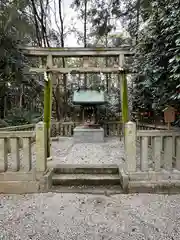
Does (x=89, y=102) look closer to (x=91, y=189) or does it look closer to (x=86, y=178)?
(x=86, y=178)

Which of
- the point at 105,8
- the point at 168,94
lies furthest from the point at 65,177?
the point at 105,8

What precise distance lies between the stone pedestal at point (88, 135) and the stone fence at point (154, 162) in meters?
4.32

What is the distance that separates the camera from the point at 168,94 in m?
3.25

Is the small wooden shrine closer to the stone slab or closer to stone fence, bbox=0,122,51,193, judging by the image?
stone fence, bbox=0,122,51,193

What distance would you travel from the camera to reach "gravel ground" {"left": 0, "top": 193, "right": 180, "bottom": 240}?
6.82 feet

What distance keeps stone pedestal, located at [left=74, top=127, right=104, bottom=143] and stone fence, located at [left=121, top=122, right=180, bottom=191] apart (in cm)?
432

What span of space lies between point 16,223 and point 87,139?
5276 millimetres

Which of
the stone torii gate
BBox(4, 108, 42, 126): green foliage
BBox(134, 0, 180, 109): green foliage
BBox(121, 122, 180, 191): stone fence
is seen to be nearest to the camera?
BBox(134, 0, 180, 109): green foliage

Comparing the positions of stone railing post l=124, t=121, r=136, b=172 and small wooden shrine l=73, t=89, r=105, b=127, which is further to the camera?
small wooden shrine l=73, t=89, r=105, b=127

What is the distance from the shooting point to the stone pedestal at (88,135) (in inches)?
293

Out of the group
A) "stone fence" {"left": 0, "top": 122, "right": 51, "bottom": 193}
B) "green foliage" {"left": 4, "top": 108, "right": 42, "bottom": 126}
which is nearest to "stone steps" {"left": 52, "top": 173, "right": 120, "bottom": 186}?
"stone fence" {"left": 0, "top": 122, "right": 51, "bottom": 193}

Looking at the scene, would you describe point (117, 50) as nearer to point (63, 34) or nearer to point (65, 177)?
point (65, 177)

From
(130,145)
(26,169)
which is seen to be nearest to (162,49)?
(130,145)

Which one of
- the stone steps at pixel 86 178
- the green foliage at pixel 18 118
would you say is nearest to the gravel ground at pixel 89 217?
the stone steps at pixel 86 178
